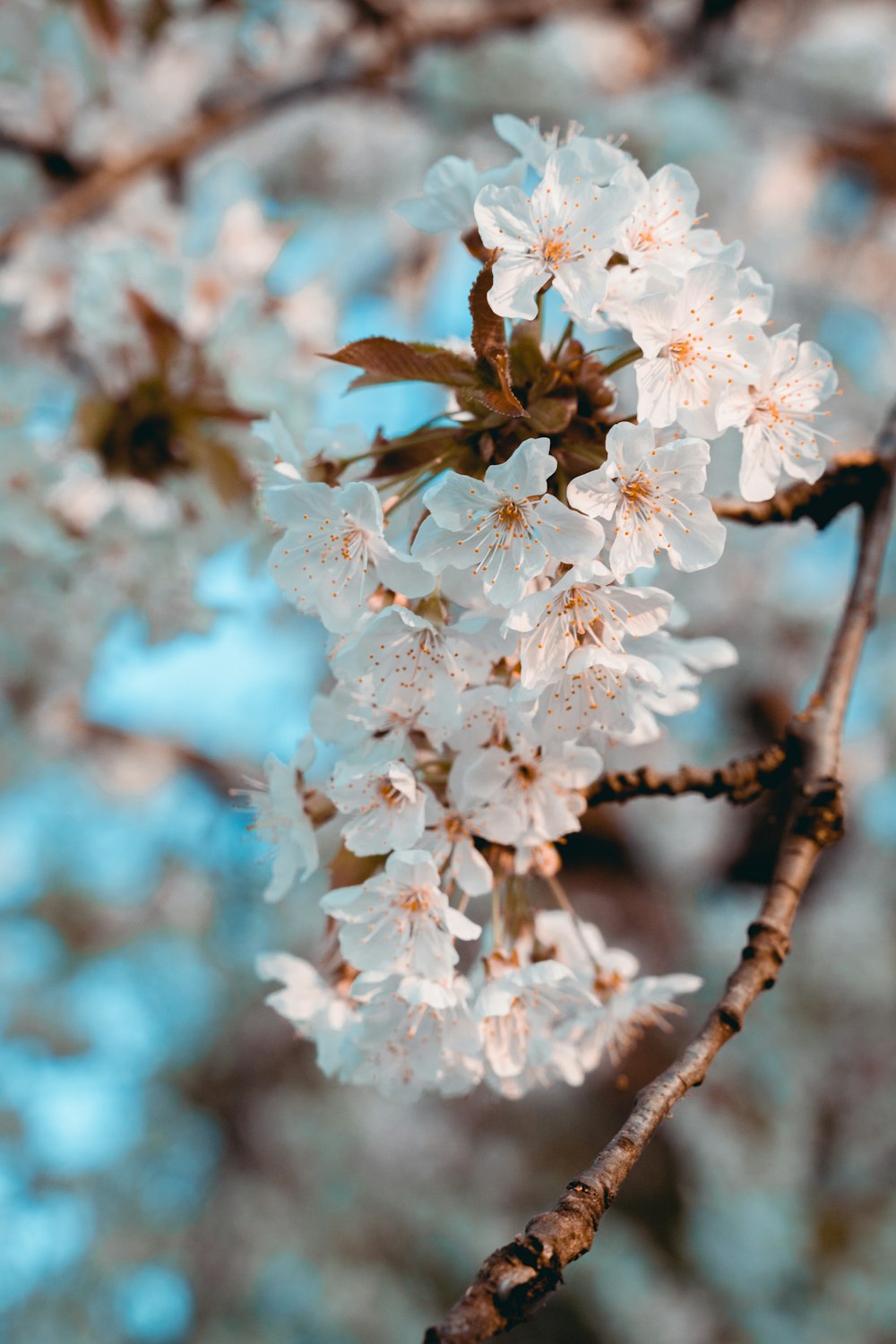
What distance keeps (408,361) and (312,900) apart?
18.9 feet

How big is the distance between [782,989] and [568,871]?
145 cm

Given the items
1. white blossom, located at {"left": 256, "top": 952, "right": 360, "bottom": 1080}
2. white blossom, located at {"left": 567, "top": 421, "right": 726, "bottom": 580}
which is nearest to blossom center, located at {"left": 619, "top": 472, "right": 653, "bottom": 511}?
white blossom, located at {"left": 567, "top": 421, "right": 726, "bottom": 580}

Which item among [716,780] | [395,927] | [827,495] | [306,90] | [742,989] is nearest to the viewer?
[742,989]

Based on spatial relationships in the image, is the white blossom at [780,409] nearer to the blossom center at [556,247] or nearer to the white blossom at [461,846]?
the blossom center at [556,247]

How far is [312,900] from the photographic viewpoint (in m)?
6.41

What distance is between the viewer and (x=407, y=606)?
0.98 metres

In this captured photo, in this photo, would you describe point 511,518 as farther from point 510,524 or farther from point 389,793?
point 389,793

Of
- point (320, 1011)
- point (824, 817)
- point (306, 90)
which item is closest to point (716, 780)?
point (824, 817)

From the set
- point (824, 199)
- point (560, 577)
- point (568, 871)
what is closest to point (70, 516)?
point (560, 577)

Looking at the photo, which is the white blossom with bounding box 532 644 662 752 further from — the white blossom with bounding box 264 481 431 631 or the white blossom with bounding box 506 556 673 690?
the white blossom with bounding box 264 481 431 631

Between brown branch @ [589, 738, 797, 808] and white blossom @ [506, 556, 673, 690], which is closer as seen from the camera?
white blossom @ [506, 556, 673, 690]

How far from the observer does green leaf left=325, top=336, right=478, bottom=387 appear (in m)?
0.97

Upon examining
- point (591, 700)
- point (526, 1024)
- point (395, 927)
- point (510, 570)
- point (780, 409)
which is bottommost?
point (526, 1024)

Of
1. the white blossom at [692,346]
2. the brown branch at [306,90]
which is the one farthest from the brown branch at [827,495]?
the brown branch at [306,90]
